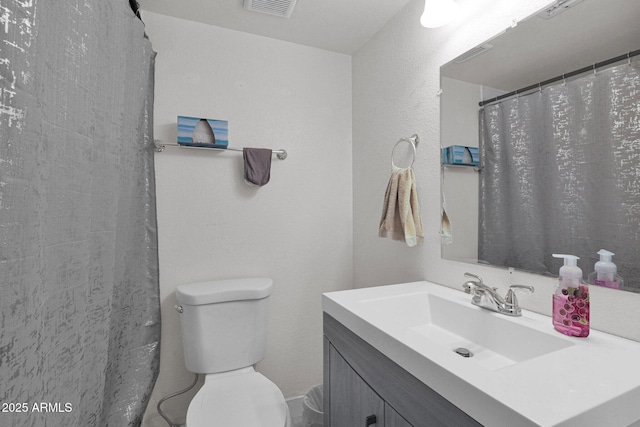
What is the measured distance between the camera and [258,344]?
157 cm

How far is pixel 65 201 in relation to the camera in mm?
737

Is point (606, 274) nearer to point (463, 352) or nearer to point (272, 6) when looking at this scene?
point (463, 352)

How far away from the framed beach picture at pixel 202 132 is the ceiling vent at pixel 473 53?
44.7 inches

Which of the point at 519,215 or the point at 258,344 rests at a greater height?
the point at 519,215

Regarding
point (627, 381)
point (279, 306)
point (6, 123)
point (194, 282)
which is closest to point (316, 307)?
point (279, 306)

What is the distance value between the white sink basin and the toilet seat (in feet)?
1.86

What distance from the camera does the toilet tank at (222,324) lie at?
1462 mm

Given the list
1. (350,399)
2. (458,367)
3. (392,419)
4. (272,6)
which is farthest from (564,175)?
(272,6)

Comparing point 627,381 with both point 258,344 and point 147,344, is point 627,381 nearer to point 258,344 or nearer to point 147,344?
point 258,344

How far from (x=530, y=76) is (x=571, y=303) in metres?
0.71

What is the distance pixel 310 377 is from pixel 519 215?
152cm

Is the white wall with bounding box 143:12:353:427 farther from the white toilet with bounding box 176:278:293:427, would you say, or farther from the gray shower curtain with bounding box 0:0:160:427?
the gray shower curtain with bounding box 0:0:160:427

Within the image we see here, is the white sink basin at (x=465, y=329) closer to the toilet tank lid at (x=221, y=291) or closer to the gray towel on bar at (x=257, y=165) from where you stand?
the toilet tank lid at (x=221, y=291)

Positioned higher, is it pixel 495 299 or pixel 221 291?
pixel 495 299
